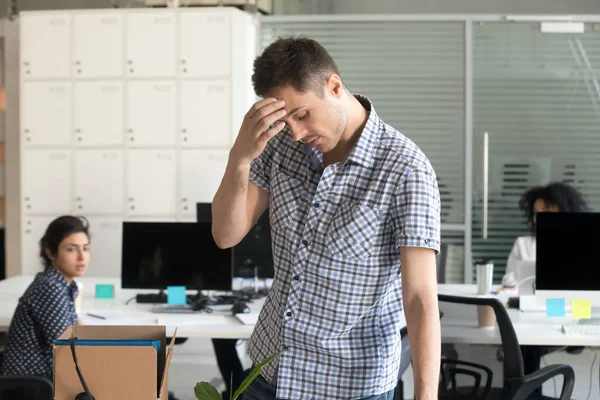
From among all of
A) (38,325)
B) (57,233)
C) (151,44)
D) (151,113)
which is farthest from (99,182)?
(38,325)

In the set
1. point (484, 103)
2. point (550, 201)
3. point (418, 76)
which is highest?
point (418, 76)

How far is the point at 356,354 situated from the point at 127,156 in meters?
4.84

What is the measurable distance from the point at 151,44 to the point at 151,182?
103cm

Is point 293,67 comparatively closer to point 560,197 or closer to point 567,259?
point 567,259

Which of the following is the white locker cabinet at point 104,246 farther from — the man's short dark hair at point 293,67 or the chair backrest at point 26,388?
the man's short dark hair at point 293,67

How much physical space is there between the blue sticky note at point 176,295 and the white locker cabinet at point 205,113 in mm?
2400

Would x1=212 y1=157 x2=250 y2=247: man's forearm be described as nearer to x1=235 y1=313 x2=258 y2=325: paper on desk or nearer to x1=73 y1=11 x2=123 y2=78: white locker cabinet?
x1=235 y1=313 x2=258 y2=325: paper on desk

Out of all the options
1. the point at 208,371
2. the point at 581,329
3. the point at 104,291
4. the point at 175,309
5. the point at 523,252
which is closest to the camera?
the point at 581,329

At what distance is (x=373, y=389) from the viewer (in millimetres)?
1758

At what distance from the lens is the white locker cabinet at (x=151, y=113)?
6277 mm

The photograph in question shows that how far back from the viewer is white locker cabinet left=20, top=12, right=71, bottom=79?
6348 millimetres

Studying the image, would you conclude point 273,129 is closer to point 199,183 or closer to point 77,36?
point 199,183

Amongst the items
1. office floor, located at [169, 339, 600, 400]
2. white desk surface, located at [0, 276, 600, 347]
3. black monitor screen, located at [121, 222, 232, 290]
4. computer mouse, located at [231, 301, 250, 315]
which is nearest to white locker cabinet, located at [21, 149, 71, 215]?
office floor, located at [169, 339, 600, 400]

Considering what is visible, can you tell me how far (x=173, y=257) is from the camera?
13.1ft
